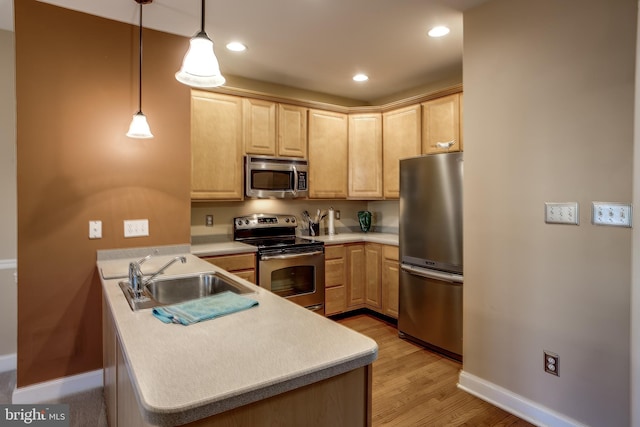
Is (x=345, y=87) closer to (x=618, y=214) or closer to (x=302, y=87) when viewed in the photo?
(x=302, y=87)

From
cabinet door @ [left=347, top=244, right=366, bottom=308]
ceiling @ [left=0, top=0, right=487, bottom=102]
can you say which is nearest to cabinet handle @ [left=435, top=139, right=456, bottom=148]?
ceiling @ [left=0, top=0, right=487, bottom=102]

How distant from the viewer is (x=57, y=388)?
7.70 ft

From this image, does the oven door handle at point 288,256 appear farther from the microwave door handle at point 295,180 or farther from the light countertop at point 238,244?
the microwave door handle at point 295,180

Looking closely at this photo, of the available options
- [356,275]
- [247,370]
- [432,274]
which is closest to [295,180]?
[356,275]

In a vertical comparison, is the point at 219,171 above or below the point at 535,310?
above

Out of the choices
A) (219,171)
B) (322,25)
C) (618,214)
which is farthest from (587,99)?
(219,171)

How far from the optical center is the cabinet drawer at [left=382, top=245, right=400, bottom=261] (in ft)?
11.9

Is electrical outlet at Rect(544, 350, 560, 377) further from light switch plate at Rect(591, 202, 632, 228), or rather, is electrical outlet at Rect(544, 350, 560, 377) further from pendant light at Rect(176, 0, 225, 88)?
pendant light at Rect(176, 0, 225, 88)

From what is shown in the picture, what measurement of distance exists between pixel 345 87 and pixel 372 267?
6.81 ft

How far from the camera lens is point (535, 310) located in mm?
2082

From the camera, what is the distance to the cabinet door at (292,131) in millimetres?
3728

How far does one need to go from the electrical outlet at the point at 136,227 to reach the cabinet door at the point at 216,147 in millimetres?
685

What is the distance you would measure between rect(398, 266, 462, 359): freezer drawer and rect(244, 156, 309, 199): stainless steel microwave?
139cm

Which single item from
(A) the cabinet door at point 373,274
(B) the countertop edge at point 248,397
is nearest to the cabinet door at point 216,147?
(A) the cabinet door at point 373,274
